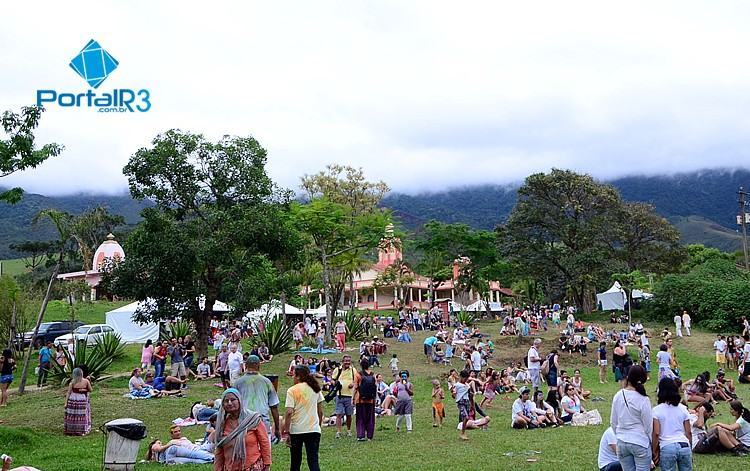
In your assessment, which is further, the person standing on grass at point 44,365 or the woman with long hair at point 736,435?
the person standing on grass at point 44,365

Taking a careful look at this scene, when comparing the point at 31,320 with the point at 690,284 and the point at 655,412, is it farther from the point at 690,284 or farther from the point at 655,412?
the point at 690,284

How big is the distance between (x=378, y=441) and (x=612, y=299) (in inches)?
1642

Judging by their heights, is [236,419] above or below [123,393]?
above

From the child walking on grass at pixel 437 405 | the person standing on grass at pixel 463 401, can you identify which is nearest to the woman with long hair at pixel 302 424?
the person standing on grass at pixel 463 401

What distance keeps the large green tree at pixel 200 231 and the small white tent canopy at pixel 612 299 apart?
32123 millimetres

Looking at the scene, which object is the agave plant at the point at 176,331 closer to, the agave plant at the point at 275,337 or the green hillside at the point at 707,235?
the agave plant at the point at 275,337

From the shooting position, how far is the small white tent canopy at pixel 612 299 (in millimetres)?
48750

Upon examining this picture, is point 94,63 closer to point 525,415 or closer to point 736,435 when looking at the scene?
point 525,415

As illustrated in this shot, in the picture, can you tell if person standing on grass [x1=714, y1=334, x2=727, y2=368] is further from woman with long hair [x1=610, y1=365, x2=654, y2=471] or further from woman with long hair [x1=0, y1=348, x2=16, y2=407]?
woman with long hair [x1=0, y1=348, x2=16, y2=407]

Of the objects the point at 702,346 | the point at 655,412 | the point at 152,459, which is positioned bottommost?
the point at 702,346

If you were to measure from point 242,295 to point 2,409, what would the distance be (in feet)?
26.0

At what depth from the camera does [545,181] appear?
53156mm

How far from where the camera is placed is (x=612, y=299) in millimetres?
50469

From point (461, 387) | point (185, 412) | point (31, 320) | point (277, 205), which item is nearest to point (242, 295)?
point (277, 205)
